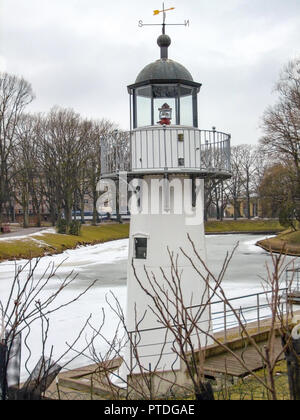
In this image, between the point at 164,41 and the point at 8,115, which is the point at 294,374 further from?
the point at 8,115

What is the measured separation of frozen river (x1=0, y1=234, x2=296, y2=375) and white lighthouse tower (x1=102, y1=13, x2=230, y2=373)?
1.05 metres

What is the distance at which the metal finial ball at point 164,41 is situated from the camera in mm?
7640

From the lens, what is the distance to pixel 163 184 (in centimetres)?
723

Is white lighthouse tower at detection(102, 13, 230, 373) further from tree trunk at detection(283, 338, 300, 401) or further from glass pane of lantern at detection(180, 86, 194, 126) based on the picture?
tree trunk at detection(283, 338, 300, 401)

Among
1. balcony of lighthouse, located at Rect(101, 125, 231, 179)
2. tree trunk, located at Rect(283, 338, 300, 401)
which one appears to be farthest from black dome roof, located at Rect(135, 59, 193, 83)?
tree trunk, located at Rect(283, 338, 300, 401)

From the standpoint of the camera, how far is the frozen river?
11859 mm

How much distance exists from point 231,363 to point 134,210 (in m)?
2.78

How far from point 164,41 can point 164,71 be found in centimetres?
61

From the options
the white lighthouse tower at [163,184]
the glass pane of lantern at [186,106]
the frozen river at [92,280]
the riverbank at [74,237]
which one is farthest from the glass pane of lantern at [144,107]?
the riverbank at [74,237]

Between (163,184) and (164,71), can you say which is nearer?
(163,184)

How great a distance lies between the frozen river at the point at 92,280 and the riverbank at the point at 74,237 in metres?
1.15

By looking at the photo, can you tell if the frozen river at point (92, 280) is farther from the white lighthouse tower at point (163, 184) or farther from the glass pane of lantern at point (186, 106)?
the glass pane of lantern at point (186, 106)

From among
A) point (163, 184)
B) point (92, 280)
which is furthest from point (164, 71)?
point (92, 280)

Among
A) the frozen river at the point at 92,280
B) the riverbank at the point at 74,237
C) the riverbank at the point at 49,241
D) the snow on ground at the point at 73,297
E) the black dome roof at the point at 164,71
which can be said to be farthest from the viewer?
the riverbank at the point at 74,237
